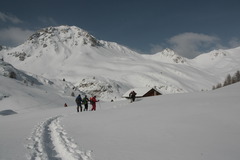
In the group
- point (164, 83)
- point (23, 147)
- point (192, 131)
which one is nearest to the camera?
point (23, 147)

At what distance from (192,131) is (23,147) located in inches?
275

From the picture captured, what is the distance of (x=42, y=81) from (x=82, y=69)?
102228mm

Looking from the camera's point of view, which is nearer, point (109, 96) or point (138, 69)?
point (109, 96)

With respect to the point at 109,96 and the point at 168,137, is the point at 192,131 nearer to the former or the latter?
the point at 168,137

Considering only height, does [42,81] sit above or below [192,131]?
above

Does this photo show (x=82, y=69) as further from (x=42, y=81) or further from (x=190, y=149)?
(x=190, y=149)

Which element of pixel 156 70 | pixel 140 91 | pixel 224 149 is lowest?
pixel 224 149

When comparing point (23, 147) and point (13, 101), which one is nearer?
point (23, 147)

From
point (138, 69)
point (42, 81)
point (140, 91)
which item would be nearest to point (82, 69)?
point (138, 69)

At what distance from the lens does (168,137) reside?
846 centimetres

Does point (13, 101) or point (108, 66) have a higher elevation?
point (108, 66)

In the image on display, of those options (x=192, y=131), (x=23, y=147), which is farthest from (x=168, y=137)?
(x=23, y=147)

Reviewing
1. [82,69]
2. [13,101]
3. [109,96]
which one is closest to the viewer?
[13,101]

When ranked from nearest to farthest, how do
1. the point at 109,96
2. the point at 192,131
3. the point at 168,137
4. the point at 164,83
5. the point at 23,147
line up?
the point at 23,147
the point at 168,137
the point at 192,131
the point at 109,96
the point at 164,83
